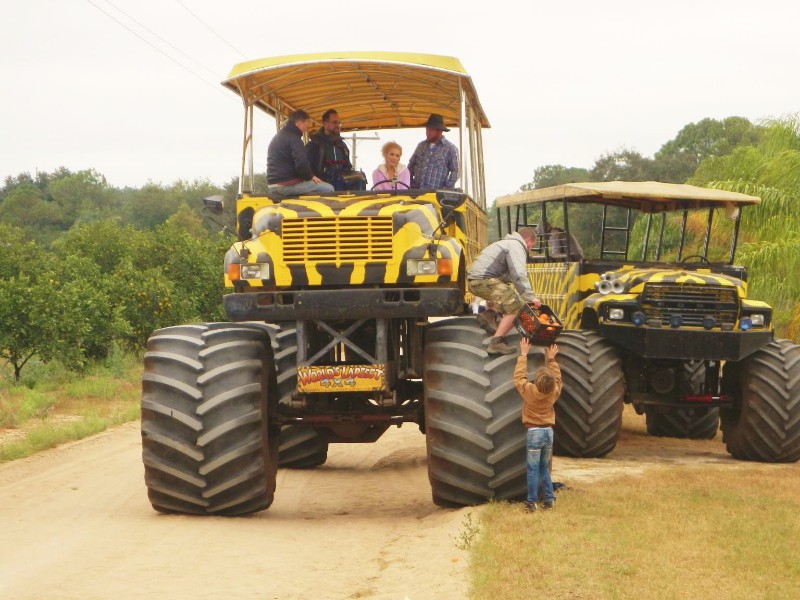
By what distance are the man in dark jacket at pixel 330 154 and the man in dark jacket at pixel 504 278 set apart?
193cm

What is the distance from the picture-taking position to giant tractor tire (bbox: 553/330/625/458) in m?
13.8

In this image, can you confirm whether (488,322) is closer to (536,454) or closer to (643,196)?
(536,454)

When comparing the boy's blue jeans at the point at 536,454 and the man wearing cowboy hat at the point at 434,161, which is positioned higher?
the man wearing cowboy hat at the point at 434,161

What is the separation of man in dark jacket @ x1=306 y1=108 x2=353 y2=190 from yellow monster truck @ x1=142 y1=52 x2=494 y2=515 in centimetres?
121

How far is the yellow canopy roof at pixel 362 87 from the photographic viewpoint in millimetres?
11227

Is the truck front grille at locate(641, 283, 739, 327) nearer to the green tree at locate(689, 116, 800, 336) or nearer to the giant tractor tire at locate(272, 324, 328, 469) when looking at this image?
the giant tractor tire at locate(272, 324, 328, 469)

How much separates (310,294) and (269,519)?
199 centimetres

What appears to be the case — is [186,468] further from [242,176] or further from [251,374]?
[242,176]

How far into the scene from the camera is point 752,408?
1432 cm

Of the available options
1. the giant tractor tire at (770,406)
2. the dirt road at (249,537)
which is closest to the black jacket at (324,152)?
the dirt road at (249,537)

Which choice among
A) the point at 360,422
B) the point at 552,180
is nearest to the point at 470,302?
the point at 360,422

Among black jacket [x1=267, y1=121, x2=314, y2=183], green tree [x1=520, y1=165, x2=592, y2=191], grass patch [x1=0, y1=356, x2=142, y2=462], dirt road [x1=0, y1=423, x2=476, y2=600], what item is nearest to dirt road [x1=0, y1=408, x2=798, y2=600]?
dirt road [x1=0, y1=423, x2=476, y2=600]

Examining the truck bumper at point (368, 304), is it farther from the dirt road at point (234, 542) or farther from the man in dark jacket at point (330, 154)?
the man in dark jacket at point (330, 154)

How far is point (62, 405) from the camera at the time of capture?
2186cm
